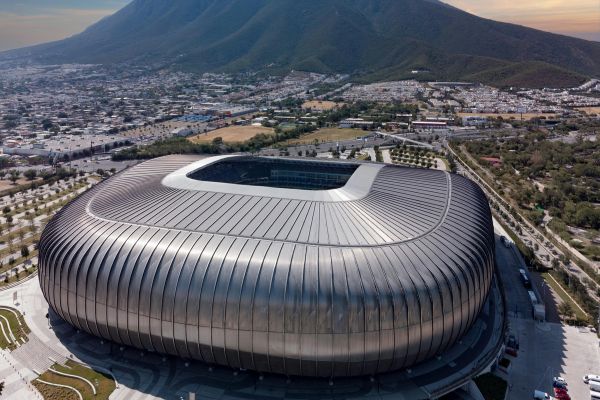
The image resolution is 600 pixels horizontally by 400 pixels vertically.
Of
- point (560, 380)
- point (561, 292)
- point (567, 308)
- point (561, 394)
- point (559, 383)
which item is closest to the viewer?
point (561, 394)

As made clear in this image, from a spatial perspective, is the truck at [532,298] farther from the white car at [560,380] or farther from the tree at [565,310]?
the white car at [560,380]

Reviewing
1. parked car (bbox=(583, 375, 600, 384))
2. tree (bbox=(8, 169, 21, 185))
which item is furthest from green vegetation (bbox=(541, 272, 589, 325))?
tree (bbox=(8, 169, 21, 185))

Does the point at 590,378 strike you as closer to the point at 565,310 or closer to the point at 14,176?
the point at 565,310

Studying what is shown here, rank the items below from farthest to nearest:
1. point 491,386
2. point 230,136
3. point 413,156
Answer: point 230,136
point 413,156
point 491,386

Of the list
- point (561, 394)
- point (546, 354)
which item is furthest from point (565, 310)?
point (561, 394)

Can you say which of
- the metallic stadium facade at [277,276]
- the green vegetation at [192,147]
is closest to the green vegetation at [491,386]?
the metallic stadium facade at [277,276]

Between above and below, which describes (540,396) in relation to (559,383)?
above

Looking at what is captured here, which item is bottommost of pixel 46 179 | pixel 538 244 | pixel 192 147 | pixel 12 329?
pixel 538 244

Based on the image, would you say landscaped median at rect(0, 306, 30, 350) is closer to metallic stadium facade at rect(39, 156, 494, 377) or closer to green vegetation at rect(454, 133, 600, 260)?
metallic stadium facade at rect(39, 156, 494, 377)
